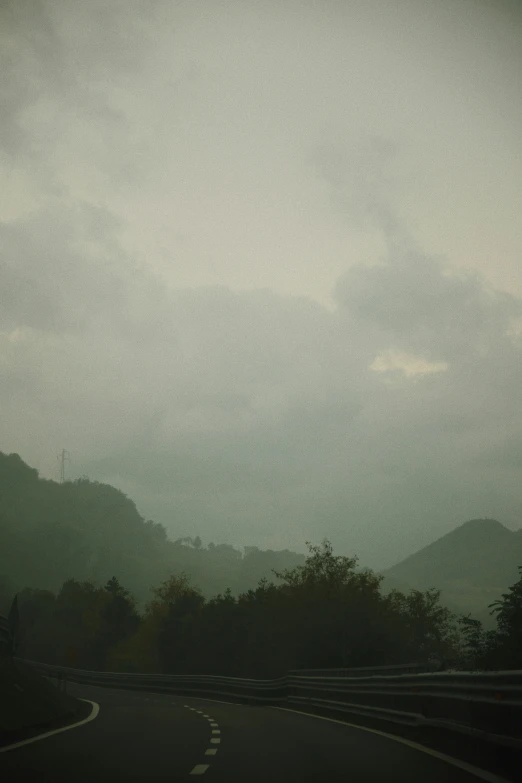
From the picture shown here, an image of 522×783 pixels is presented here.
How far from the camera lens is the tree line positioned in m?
64.4

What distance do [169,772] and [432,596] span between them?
420 feet

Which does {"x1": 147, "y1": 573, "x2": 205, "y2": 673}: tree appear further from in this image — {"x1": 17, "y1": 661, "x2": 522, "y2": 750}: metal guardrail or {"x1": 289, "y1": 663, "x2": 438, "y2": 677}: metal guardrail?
{"x1": 289, "y1": 663, "x2": 438, "y2": 677}: metal guardrail

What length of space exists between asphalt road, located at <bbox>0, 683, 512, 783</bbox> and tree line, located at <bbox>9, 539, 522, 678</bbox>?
1975cm

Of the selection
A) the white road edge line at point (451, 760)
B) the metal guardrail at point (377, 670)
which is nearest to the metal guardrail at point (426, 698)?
A: the white road edge line at point (451, 760)

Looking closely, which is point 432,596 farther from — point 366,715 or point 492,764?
point 492,764

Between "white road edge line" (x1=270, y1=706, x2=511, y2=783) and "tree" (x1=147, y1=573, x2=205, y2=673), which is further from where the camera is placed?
"tree" (x1=147, y1=573, x2=205, y2=673)

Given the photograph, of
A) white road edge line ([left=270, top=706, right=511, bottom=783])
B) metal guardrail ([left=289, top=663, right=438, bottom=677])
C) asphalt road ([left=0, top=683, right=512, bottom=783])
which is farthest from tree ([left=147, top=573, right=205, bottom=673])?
white road edge line ([left=270, top=706, right=511, bottom=783])

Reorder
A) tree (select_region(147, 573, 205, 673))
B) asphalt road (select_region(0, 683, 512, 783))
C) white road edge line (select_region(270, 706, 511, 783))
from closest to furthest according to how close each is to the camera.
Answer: white road edge line (select_region(270, 706, 511, 783))
asphalt road (select_region(0, 683, 512, 783))
tree (select_region(147, 573, 205, 673))

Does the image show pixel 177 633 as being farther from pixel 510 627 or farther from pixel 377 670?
pixel 377 670

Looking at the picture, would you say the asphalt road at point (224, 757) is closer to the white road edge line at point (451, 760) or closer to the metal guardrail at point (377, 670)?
the white road edge line at point (451, 760)

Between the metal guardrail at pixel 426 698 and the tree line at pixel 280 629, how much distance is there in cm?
838

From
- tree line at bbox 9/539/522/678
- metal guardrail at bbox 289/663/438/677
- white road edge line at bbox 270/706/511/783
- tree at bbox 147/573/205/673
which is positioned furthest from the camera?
tree at bbox 147/573/205/673

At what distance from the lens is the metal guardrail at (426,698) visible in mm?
9742

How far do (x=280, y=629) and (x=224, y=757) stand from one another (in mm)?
80983
